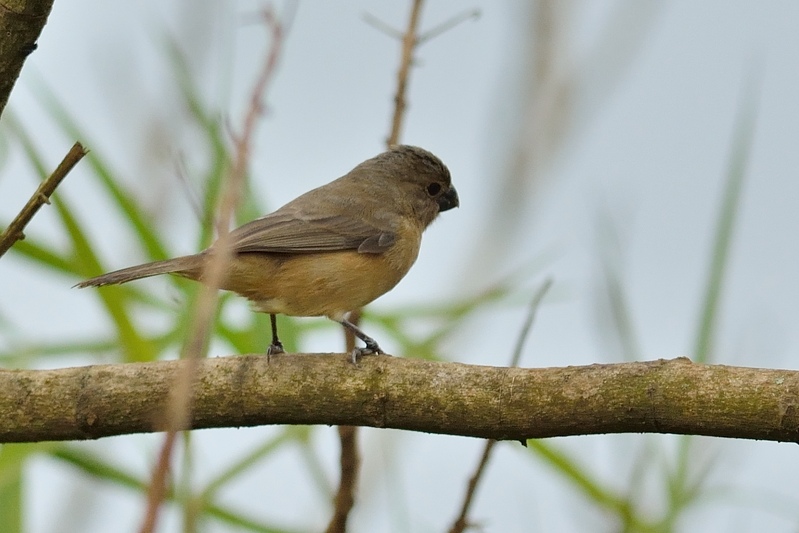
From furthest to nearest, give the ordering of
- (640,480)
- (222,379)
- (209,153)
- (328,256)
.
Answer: (328,256) → (209,153) → (640,480) → (222,379)

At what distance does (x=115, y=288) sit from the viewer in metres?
3.47

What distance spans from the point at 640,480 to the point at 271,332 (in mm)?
1522

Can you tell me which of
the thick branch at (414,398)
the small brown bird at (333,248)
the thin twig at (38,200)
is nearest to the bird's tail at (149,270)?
the small brown bird at (333,248)

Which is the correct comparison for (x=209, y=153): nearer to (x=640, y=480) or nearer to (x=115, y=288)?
(x=115, y=288)

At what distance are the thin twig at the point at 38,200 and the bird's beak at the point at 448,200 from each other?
291cm

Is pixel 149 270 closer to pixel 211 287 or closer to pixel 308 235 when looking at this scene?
pixel 308 235

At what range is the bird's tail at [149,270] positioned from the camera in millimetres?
3230

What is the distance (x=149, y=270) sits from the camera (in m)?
3.47

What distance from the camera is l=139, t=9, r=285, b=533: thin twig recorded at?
3.33 ft

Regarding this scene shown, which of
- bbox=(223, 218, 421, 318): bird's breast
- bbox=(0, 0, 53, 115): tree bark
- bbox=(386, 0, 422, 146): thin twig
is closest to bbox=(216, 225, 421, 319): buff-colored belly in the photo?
bbox=(223, 218, 421, 318): bird's breast

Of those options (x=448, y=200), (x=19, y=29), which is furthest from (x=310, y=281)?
(x=19, y=29)

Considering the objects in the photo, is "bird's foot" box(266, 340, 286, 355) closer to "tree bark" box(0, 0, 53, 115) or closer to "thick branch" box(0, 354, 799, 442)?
"thick branch" box(0, 354, 799, 442)

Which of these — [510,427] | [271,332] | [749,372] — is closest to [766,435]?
[749,372]

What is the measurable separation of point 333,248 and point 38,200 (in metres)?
1.90
